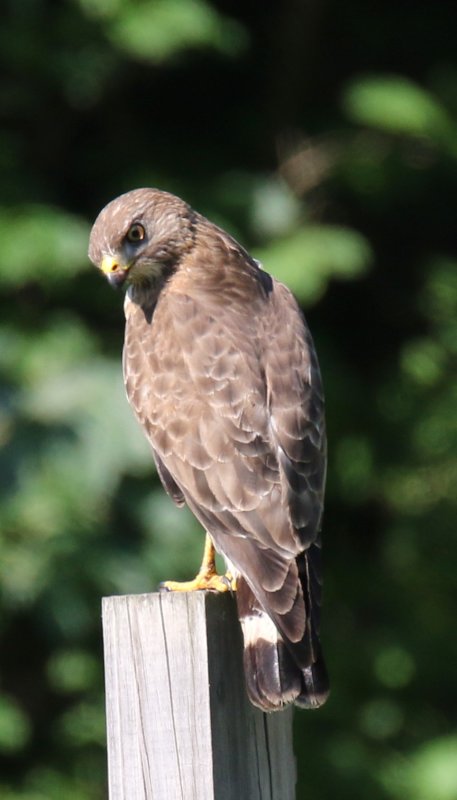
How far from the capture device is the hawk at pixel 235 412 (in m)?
3.39

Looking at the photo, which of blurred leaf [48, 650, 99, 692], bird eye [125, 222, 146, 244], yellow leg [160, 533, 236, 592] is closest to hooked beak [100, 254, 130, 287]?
bird eye [125, 222, 146, 244]

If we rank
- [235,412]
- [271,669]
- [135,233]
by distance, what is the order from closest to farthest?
[271,669]
[235,412]
[135,233]

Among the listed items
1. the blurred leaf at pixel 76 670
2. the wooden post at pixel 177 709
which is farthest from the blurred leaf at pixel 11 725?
the wooden post at pixel 177 709

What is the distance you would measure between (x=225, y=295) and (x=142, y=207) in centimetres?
46

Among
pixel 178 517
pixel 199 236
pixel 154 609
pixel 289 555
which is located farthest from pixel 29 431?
pixel 154 609

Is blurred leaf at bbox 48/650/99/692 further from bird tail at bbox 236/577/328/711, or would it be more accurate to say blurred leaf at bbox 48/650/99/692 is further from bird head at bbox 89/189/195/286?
bird tail at bbox 236/577/328/711

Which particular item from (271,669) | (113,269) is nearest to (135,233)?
(113,269)

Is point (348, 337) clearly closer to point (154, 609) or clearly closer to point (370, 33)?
point (370, 33)

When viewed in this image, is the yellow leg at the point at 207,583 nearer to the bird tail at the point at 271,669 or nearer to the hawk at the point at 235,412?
the hawk at the point at 235,412

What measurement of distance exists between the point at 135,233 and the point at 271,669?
1856mm

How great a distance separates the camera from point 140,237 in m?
4.63

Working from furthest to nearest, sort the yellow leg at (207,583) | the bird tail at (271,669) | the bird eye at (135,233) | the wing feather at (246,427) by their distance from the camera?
1. the bird eye at (135,233)
2. the yellow leg at (207,583)
3. the wing feather at (246,427)
4. the bird tail at (271,669)

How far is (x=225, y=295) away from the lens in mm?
4480

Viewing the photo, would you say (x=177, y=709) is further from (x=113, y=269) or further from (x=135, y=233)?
(x=135, y=233)
